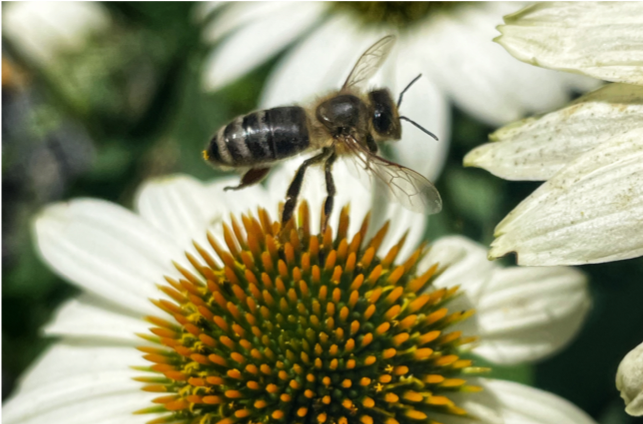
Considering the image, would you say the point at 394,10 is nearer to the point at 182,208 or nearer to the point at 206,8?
the point at 206,8

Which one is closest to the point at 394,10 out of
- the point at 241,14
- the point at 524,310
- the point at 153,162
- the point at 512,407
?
the point at 241,14

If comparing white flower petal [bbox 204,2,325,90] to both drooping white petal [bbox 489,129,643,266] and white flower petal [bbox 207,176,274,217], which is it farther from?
drooping white petal [bbox 489,129,643,266]

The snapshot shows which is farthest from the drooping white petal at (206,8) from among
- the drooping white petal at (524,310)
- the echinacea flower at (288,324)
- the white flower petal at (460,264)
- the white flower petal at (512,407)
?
the white flower petal at (512,407)

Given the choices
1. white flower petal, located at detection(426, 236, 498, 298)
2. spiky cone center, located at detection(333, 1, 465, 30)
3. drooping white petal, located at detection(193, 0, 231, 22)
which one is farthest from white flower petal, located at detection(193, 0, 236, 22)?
white flower petal, located at detection(426, 236, 498, 298)

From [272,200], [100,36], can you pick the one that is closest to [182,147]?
[272,200]

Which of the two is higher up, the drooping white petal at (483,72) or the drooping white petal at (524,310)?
the drooping white petal at (483,72)

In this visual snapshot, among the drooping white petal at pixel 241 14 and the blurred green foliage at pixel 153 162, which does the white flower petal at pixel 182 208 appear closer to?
the blurred green foliage at pixel 153 162
